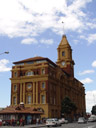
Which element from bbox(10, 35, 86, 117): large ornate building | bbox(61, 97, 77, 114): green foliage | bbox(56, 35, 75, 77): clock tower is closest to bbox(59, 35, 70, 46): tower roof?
bbox(56, 35, 75, 77): clock tower

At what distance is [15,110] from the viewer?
172 feet

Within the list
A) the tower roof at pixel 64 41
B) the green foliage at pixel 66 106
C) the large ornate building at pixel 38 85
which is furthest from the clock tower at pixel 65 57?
the green foliage at pixel 66 106

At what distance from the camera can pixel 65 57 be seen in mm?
102375

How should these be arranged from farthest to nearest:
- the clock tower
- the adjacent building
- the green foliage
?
the clock tower
the green foliage
the adjacent building

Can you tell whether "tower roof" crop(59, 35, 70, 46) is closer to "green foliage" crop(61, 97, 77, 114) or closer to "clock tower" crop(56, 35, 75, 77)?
"clock tower" crop(56, 35, 75, 77)

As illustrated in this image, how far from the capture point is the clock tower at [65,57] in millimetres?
101750

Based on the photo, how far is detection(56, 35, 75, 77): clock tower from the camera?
101750 millimetres

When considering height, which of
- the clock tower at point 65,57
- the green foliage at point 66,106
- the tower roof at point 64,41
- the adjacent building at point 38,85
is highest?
the tower roof at point 64,41

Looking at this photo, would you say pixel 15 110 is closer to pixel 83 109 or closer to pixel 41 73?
pixel 41 73

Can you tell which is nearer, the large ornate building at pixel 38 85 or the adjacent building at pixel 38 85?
the adjacent building at pixel 38 85

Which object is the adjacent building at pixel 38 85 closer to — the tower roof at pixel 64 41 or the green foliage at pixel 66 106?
the green foliage at pixel 66 106

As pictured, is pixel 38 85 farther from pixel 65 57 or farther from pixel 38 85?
pixel 65 57

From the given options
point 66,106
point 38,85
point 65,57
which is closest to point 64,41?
point 65,57

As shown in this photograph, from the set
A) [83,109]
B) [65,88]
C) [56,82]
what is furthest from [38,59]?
[83,109]
